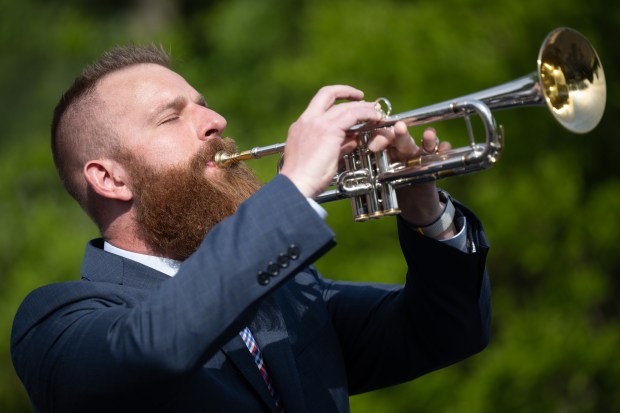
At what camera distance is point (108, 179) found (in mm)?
2902

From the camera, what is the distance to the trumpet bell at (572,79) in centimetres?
262

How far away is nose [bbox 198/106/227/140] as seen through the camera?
2867 millimetres

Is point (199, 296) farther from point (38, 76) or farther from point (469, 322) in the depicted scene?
point (38, 76)

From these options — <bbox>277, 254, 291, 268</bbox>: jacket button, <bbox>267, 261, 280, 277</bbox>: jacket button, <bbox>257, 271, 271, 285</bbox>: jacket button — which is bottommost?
<bbox>257, 271, 271, 285</bbox>: jacket button

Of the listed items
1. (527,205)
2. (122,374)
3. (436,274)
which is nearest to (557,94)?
(436,274)

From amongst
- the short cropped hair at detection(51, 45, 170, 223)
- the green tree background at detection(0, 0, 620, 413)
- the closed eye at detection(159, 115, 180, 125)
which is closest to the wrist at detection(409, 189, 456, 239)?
the closed eye at detection(159, 115, 180, 125)

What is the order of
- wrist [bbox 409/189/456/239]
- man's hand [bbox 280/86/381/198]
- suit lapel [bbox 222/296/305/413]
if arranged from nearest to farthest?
1. man's hand [bbox 280/86/381/198]
2. suit lapel [bbox 222/296/305/413]
3. wrist [bbox 409/189/456/239]

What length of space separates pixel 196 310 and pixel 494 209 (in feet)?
12.1

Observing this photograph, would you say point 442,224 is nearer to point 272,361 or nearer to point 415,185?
point 415,185

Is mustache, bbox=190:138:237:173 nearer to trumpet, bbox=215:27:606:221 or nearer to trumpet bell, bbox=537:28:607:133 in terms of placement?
trumpet, bbox=215:27:606:221

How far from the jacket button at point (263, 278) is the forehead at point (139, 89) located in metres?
0.92

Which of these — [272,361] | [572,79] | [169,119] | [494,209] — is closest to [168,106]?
[169,119]

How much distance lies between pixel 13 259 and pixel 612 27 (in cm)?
449

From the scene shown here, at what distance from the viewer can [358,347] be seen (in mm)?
3027
